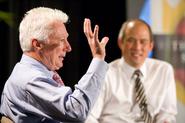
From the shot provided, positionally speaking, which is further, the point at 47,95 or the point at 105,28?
the point at 105,28

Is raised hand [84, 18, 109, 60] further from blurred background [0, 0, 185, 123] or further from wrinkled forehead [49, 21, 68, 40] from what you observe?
blurred background [0, 0, 185, 123]

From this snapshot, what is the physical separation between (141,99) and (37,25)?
1.38 m

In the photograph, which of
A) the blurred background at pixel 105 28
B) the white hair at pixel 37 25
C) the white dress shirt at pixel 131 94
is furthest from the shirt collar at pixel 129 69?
the white hair at pixel 37 25

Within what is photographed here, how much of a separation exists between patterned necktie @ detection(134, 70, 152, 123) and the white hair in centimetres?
129

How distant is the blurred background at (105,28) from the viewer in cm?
315

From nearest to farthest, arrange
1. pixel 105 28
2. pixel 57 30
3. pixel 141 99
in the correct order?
1. pixel 57 30
2. pixel 141 99
3. pixel 105 28

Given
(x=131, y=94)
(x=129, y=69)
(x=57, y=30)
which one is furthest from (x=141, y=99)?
(x=57, y=30)

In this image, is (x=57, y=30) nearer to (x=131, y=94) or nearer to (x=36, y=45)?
(x=36, y=45)

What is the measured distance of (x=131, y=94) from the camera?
283 cm

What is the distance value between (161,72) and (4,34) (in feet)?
4.02

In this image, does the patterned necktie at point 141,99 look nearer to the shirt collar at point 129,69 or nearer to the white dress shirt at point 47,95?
the shirt collar at point 129,69

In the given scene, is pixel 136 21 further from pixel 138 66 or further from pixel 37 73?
pixel 37 73

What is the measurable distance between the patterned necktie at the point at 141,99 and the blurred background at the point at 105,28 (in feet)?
1.34

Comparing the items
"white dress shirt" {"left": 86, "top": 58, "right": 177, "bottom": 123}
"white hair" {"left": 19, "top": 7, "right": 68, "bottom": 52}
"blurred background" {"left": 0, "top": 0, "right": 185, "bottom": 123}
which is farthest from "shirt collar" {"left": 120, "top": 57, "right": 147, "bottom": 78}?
"white hair" {"left": 19, "top": 7, "right": 68, "bottom": 52}
